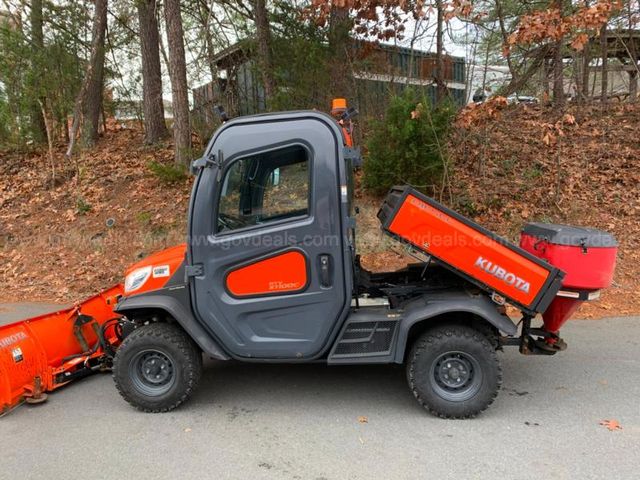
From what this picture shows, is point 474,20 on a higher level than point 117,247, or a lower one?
higher

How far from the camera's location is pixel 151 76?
1071 cm

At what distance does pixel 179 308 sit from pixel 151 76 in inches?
342

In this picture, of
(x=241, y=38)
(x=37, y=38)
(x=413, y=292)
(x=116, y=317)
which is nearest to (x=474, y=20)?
(x=241, y=38)

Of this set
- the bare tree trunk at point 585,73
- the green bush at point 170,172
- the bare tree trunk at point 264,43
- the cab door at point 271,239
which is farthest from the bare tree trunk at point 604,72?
the cab door at point 271,239

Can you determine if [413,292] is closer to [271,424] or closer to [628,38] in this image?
[271,424]

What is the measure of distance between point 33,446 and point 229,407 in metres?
1.32

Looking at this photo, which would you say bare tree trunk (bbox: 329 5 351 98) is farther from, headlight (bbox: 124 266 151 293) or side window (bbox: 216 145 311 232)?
headlight (bbox: 124 266 151 293)

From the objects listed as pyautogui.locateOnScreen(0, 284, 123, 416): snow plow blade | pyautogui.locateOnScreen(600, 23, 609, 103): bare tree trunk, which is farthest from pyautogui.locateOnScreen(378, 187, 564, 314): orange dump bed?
pyautogui.locateOnScreen(600, 23, 609, 103): bare tree trunk

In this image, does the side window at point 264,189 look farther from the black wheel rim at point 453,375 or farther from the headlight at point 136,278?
the black wheel rim at point 453,375

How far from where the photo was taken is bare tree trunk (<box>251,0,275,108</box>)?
320 inches

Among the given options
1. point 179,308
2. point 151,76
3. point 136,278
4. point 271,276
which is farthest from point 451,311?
point 151,76

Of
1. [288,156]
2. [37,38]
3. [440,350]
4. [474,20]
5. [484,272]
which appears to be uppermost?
[37,38]

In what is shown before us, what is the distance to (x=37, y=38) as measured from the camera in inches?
392

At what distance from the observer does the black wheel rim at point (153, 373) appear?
3.64 metres
